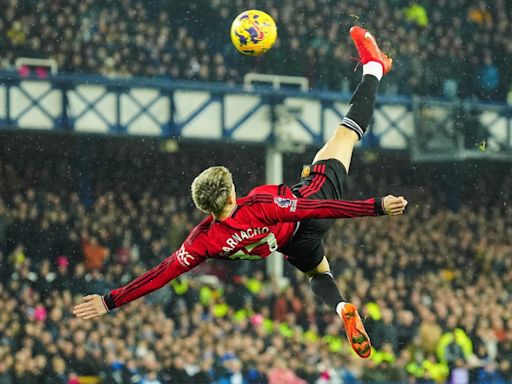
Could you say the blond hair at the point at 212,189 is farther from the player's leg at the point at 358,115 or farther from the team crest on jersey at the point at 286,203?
the player's leg at the point at 358,115

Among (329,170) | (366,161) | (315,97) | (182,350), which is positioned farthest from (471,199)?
(329,170)

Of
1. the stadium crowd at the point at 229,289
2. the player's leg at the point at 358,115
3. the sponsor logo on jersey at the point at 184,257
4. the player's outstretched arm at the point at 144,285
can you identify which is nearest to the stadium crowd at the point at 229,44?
the stadium crowd at the point at 229,289

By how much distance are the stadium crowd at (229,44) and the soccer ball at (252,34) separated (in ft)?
25.4

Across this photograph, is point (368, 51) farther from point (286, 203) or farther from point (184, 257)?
point (184, 257)

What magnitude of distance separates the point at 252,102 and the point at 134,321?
5154 millimetres

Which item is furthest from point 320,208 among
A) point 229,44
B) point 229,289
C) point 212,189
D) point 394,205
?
point 229,44

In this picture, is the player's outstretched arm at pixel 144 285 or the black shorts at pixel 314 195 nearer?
→ the player's outstretched arm at pixel 144 285

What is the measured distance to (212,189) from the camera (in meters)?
7.51

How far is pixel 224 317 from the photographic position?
16.0 meters

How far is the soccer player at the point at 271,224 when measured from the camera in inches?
296

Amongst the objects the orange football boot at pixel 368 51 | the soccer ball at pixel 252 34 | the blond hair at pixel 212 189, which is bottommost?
the blond hair at pixel 212 189

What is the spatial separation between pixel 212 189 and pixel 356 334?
5.52 feet

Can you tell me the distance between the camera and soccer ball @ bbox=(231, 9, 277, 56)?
34.5ft

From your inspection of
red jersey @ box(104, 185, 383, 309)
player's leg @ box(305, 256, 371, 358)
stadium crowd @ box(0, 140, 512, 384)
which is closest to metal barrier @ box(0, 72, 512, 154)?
stadium crowd @ box(0, 140, 512, 384)
